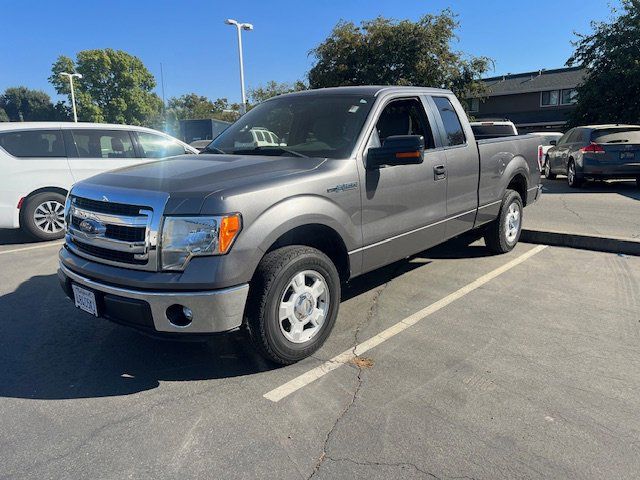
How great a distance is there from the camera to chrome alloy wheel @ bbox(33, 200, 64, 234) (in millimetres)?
7840

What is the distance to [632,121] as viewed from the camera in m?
21.6

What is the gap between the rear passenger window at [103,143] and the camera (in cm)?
837

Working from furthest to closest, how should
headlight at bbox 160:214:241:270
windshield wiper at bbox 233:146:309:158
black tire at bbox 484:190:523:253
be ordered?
1. black tire at bbox 484:190:523:253
2. windshield wiper at bbox 233:146:309:158
3. headlight at bbox 160:214:241:270

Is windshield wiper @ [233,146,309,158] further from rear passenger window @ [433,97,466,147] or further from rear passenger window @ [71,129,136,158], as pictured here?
rear passenger window @ [71,129,136,158]

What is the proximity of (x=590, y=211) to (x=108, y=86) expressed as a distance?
212 feet

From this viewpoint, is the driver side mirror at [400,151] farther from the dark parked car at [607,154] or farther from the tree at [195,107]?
the tree at [195,107]

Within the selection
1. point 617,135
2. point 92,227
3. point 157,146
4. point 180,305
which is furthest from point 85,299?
point 617,135

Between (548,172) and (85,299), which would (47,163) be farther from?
(548,172)

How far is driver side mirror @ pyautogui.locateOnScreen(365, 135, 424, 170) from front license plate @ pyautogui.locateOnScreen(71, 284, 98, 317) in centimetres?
225

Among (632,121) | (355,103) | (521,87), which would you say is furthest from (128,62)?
(355,103)

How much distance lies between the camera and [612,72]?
72.0 ft

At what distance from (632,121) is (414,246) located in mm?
21975

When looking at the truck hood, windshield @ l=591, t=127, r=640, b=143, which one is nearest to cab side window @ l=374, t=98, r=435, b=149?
the truck hood

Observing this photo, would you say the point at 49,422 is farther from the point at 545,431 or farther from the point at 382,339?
the point at 545,431
